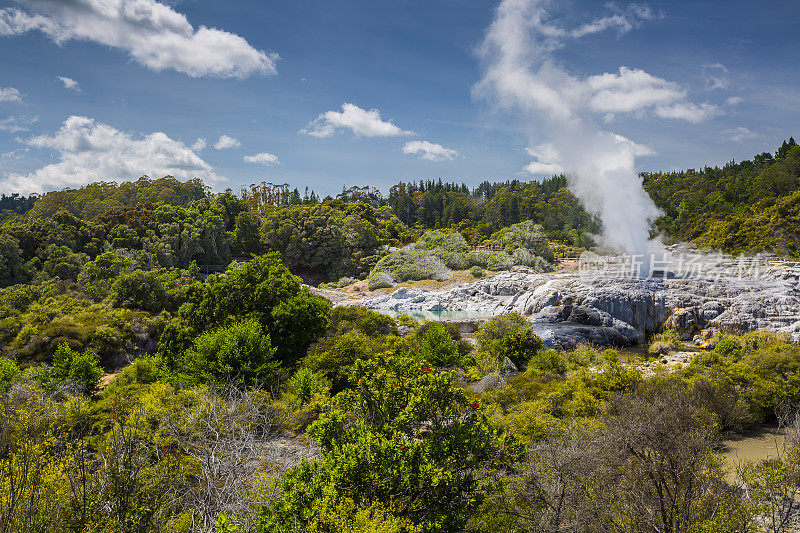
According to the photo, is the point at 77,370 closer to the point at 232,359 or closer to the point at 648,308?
the point at 232,359

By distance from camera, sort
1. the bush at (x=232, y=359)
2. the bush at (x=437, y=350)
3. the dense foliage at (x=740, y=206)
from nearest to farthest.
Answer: the bush at (x=232, y=359), the bush at (x=437, y=350), the dense foliage at (x=740, y=206)

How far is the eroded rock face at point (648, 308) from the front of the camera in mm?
22062

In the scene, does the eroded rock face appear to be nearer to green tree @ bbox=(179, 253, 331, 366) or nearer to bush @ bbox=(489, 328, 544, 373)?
bush @ bbox=(489, 328, 544, 373)

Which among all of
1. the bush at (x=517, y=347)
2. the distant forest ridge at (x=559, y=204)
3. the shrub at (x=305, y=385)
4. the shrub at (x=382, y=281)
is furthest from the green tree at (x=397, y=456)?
the distant forest ridge at (x=559, y=204)

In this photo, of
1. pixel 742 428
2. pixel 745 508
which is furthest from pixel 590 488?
pixel 742 428

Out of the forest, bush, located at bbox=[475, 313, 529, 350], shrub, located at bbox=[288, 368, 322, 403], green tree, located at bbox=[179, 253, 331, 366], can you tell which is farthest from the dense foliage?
shrub, located at bbox=[288, 368, 322, 403]

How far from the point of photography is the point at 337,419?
6340mm

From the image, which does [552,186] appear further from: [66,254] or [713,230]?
[66,254]

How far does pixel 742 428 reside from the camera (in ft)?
37.2

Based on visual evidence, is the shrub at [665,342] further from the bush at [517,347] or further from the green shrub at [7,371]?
the green shrub at [7,371]

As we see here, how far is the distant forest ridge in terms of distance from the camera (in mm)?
45156

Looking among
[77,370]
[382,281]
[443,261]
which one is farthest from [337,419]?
[443,261]

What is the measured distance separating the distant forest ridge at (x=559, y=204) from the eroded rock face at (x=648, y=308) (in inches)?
732

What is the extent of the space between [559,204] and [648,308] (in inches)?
2214
